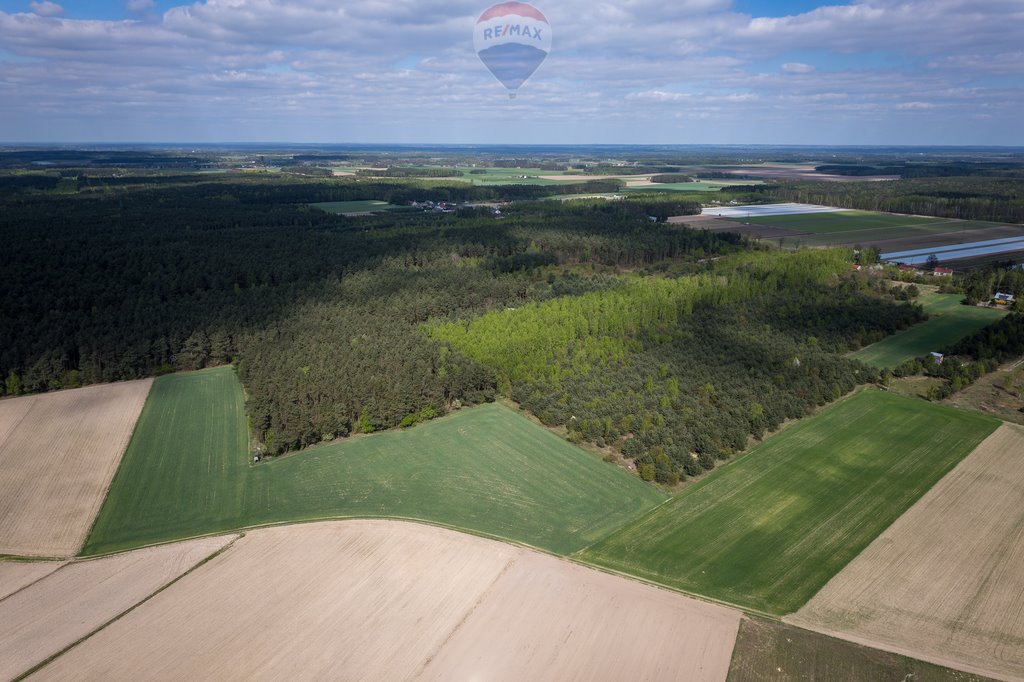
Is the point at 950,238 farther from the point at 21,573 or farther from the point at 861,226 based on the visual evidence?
the point at 21,573

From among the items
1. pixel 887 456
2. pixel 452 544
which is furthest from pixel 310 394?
pixel 887 456

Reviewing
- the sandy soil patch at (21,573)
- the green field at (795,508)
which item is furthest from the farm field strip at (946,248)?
the sandy soil patch at (21,573)

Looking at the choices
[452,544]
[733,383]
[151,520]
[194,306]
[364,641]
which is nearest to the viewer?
[364,641]

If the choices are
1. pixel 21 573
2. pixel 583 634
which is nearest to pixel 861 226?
pixel 583 634

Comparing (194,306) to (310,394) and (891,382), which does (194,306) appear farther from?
(891,382)

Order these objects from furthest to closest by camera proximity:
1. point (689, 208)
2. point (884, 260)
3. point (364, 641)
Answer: point (689, 208)
point (884, 260)
point (364, 641)
